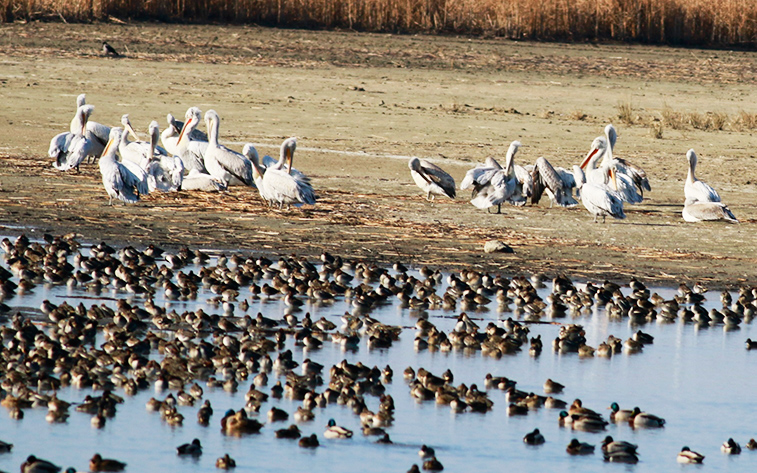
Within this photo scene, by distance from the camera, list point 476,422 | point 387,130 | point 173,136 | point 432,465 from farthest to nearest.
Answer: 1. point 387,130
2. point 173,136
3. point 476,422
4. point 432,465

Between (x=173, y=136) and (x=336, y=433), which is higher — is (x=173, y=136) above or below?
above

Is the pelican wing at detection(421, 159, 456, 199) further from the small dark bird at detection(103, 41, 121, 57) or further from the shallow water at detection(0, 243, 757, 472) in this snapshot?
the small dark bird at detection(103, 41, 121, 57)

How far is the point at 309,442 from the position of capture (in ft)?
26.1

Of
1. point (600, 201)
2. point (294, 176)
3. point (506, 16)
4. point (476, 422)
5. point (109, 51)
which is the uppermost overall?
point (506, 16)

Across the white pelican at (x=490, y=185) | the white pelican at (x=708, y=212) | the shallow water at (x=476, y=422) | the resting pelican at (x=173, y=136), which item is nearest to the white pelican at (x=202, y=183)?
the resting pelican at (x=173, y=136)

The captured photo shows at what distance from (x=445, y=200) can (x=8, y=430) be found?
377 inches

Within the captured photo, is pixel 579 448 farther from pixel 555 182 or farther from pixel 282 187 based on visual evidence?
pixel 555 182

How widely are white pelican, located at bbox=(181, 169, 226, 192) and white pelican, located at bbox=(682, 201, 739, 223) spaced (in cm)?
611

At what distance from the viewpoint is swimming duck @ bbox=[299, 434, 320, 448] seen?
313 inches

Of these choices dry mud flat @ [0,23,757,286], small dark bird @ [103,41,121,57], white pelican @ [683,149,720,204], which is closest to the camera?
dry mud flat @ [0,23,757,286]

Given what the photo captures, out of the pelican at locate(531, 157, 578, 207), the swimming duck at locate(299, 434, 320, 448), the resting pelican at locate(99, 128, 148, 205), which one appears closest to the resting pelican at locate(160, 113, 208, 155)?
the resting pelican at locate(99, 128, 148, 205)

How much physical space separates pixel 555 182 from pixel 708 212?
194 cm

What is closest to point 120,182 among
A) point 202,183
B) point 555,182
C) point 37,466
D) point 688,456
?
point 202,183

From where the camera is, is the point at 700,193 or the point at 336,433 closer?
the point at 336,433
